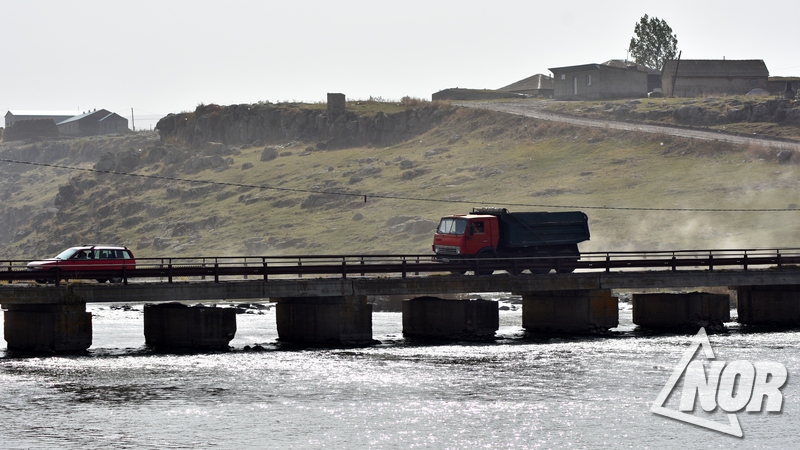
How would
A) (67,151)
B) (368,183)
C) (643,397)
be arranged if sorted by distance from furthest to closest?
(67,151) → (368,183) → (643,397)

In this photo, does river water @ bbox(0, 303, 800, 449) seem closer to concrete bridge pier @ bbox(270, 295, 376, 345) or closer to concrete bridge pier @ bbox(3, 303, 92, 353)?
concrete bridge pier @ bbox(3, 303, 92, 353)

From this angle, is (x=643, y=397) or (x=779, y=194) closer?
(x=643, y=397)

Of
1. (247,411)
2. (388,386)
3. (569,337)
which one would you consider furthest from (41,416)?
(569,337)

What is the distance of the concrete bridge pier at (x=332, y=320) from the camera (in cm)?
5025

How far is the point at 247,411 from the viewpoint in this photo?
3619 cm

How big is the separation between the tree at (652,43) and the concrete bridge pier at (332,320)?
149 meters

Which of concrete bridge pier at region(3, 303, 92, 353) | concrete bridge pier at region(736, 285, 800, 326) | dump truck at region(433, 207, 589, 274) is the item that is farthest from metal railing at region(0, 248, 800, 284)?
concrete bridge pier at region(736, 285, 800, 326)

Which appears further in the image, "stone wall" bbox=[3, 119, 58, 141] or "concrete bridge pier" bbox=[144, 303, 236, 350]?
"stone wall" bbox=[3, 119, 58, 141]

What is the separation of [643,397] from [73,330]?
2268cm

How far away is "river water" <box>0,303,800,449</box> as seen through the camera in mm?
32750

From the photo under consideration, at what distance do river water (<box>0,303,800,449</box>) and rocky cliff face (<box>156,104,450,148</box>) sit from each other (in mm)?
84914

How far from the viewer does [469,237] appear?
5619 cm

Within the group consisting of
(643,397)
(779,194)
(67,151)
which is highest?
(67,151)

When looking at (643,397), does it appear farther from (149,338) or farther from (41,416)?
(149,338)
